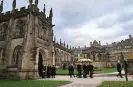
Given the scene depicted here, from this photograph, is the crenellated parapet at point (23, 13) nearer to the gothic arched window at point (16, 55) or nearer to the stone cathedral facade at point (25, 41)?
the stone cathedral facade at point (25, 41)

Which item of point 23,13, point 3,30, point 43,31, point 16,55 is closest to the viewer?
point 16,55

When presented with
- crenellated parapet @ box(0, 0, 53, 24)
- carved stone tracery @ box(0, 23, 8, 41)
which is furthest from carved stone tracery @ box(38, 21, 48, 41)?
carved stone tracery @ box(0, 23, 8, 41)

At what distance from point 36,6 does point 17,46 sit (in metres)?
6.27

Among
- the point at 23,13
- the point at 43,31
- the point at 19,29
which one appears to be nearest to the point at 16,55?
the point at 19,29

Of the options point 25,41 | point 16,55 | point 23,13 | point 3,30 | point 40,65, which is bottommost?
point 40,65

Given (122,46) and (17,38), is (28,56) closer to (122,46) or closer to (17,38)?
(17,38)

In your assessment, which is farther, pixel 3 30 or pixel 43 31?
pixel 43 31

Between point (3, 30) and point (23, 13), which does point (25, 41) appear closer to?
point (23, 13)

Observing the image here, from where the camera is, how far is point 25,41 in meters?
22.2

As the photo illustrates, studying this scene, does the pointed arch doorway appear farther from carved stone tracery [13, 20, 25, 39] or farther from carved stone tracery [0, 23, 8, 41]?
carved stone tracery [0, 23, 8, 41]

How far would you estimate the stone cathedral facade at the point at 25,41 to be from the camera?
21734 mm

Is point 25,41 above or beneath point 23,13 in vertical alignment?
beneath

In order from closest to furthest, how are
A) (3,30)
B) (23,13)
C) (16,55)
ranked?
(16,55) < (23,13) < (3,30)

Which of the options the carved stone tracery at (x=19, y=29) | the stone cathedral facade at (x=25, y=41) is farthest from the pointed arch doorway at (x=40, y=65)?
the carved stone tracery at (x=19, y=29)
